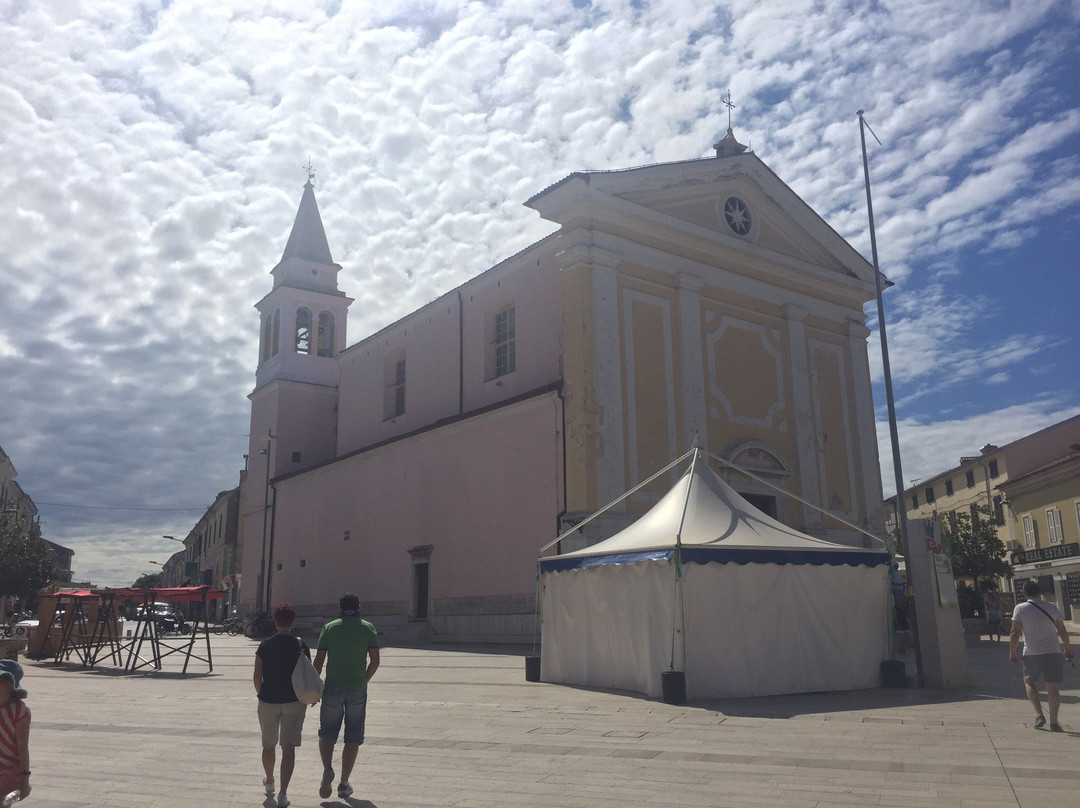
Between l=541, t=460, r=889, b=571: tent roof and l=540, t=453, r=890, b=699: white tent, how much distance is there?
19mm

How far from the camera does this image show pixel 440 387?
2897cm

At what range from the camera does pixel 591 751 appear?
797 cm

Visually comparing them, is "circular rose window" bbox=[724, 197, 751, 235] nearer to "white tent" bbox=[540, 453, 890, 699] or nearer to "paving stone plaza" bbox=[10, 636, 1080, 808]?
"white tent" bbox=[540, 453, 890, 699]

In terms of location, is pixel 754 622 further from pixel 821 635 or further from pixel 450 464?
pixel 450 464

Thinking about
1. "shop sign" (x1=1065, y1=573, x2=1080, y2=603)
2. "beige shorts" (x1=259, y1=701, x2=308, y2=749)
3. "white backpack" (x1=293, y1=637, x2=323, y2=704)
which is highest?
"shop sign" (x1=1065, y1=573, x2=1080, y2=603)

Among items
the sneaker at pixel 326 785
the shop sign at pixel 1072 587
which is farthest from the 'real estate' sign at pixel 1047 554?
the sneaker at pixel 326 785

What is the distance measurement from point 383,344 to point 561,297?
37.4 ft

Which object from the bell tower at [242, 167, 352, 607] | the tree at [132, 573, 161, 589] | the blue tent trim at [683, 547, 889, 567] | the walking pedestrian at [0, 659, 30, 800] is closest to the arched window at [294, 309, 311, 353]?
the bell tower at [242, 167, 352, 607]

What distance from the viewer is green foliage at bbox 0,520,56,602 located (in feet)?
141

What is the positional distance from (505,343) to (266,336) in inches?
682

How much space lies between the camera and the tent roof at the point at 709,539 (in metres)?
11.9

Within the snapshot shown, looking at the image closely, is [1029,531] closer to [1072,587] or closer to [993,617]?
[1072,587]

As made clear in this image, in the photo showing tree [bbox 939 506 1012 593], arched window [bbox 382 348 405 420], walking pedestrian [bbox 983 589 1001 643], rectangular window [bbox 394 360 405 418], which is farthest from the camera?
tree [bbox 939 506 1012 593]

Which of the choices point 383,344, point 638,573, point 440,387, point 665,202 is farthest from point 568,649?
point 383,344
